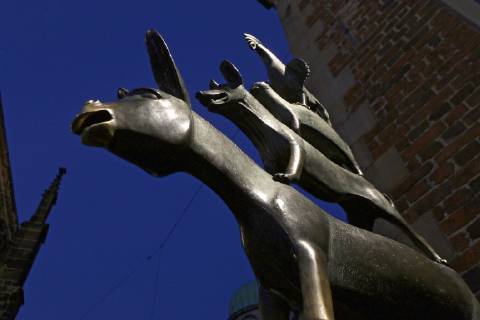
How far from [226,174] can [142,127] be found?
1.10 feet

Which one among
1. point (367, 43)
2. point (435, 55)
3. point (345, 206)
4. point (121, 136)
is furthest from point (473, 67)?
point (121, 136)

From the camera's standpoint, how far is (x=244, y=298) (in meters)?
19.7

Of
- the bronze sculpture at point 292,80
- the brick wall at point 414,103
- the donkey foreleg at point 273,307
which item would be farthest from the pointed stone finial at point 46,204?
the donkey foreleg at point 273,307

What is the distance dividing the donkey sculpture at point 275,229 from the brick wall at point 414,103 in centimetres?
99

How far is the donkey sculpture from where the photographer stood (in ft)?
4.83

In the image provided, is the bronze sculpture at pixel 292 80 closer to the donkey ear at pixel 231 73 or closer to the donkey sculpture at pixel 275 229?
the donkey ear at pixel 231 73

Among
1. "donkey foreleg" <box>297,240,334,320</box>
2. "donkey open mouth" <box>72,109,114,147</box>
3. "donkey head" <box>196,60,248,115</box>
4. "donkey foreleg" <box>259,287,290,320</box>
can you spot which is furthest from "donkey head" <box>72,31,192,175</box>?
"donkey foreleg" <box>259,287,290,320</box>

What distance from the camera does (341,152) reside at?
245 centimetres

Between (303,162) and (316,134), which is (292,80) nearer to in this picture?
(316,134)

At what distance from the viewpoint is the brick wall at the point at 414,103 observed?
2.82 meters

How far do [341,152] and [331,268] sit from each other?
3.27ft

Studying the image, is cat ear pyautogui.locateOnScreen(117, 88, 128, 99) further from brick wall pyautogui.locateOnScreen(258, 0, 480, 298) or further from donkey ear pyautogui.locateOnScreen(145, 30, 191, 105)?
brick wall pyautogui.locateOnScreen(258, 0, 480, 298)

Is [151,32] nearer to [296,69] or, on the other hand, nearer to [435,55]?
[296,69]

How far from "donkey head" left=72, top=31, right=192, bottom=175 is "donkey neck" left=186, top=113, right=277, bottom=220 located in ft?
0.19
